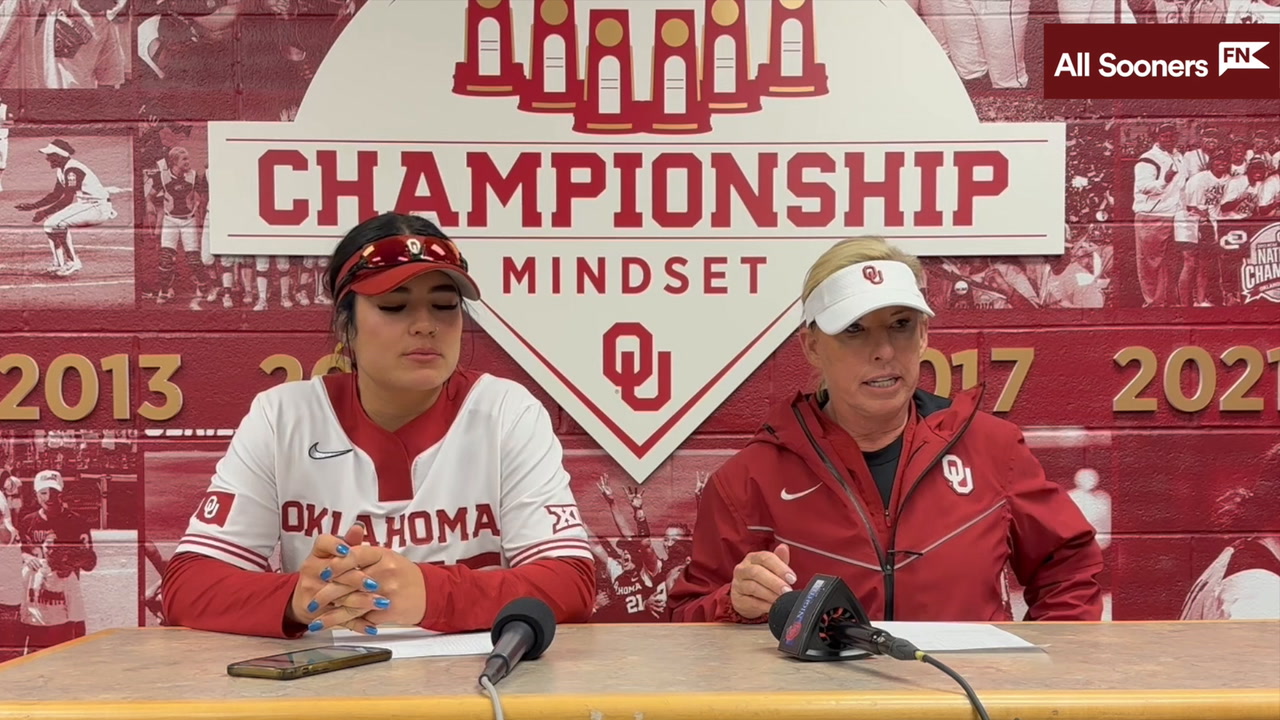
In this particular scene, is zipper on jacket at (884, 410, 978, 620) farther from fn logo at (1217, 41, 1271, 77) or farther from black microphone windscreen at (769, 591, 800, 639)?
fn logo at (1217, 41, 1271, 77)

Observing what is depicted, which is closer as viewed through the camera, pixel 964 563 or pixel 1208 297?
pixel 964 563

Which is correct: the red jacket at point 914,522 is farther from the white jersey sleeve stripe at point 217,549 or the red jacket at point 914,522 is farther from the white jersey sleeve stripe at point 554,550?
the white jersey sleeve stripe at point 217,549

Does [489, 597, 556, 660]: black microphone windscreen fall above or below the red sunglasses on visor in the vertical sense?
below

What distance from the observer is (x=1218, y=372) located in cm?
250

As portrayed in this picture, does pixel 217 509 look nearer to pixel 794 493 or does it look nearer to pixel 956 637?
pixel 794 493

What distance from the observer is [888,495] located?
1901 mm

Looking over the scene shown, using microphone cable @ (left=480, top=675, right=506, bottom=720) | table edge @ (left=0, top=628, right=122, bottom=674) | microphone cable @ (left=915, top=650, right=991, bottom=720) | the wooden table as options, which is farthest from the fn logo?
table edge @ (left=0, top=628, right=122, bottom=674)

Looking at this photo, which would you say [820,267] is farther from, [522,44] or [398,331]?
[522,44]

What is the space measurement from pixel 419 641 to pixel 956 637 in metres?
0.69

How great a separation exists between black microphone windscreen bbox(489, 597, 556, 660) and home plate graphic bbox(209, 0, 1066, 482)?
1.15 m

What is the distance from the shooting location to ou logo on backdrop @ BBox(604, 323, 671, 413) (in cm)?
247

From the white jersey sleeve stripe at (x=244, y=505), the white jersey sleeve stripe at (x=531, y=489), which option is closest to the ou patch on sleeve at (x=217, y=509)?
the white jersey sleeve stripe at (x=244, y=505)

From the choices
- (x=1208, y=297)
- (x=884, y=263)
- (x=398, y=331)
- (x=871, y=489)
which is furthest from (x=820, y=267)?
(x=1208, y=297)

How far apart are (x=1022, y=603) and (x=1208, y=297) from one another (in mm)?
795
